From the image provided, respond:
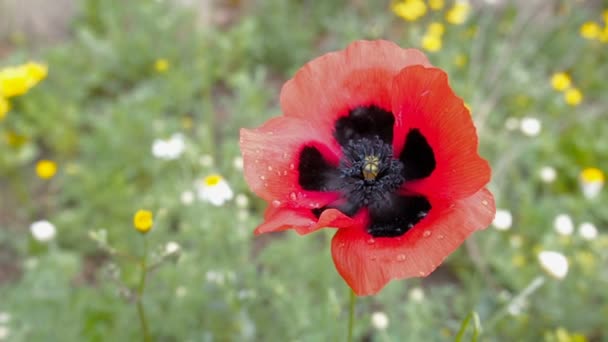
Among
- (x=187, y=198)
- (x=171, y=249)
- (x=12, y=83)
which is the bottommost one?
(x=187, y=198)

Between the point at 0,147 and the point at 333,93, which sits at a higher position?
the point at 333,93

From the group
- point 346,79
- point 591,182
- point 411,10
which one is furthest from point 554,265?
point 411,10

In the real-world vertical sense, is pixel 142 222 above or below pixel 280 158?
below

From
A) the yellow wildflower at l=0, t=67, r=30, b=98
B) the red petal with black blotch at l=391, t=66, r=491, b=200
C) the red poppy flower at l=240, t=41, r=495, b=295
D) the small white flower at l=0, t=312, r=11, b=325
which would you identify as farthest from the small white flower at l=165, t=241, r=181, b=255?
the yellow wildflower at l=0, t=67, r=30, b=98

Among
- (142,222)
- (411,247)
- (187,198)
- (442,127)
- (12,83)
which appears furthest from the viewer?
(12,83)

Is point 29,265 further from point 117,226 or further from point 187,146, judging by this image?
point 187,146

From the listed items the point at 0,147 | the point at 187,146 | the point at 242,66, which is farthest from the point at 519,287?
the point at 0,147

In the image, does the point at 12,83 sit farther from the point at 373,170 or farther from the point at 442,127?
the point at 442,127
